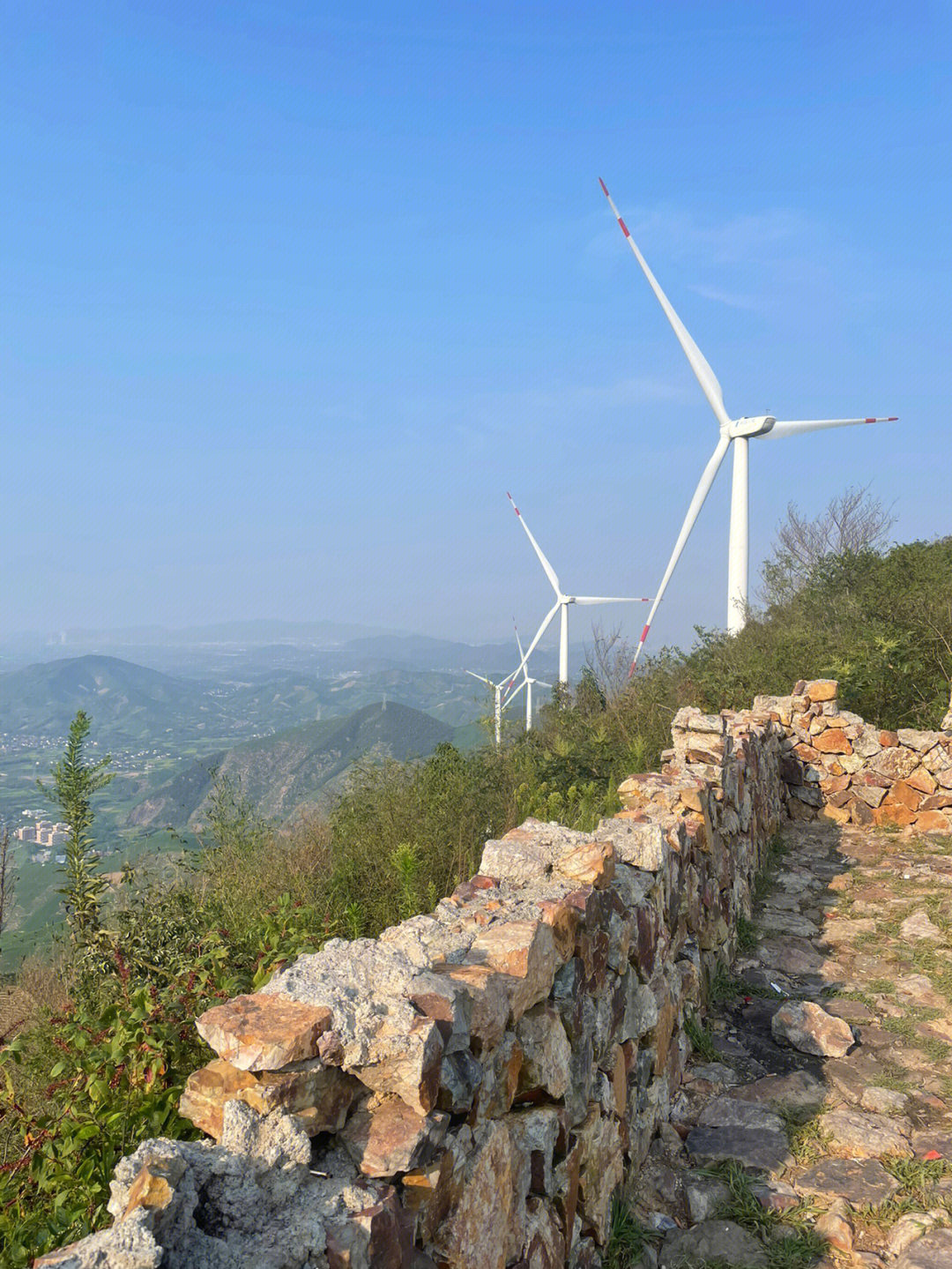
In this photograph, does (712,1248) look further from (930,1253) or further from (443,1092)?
(443,1092)

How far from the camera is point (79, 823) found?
4879 millimetres

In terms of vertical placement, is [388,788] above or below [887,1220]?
above

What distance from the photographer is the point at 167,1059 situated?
3.28 m

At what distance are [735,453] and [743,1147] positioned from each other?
2190 cm

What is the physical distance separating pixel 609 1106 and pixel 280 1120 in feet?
7.29

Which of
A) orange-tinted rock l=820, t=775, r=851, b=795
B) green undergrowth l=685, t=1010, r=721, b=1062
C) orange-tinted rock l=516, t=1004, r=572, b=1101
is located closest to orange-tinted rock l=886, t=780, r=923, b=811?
orange-tinted rock l=820, t=775, r=851, b=795

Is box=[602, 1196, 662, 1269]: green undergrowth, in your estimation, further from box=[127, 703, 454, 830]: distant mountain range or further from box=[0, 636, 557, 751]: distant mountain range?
box=[0, 636, 557, 751]: distant mountain range

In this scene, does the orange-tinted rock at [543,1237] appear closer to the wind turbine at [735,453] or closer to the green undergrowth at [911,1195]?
the green undergrowth at [911,1195]

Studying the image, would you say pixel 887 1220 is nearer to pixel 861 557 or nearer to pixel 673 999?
pixel 673 999

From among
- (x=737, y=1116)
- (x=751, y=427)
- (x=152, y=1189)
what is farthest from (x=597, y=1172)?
(x=751, y=427)

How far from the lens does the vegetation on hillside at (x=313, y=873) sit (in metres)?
2.85

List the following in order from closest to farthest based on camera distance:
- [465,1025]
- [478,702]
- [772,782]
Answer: [465,1025] → [772,782] → [478,702]

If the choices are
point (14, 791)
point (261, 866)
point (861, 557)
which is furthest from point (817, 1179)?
point (14, 791)

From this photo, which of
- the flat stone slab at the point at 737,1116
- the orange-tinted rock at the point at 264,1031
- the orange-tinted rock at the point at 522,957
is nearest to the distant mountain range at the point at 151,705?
the flat stone slab at the point at 737,1116
